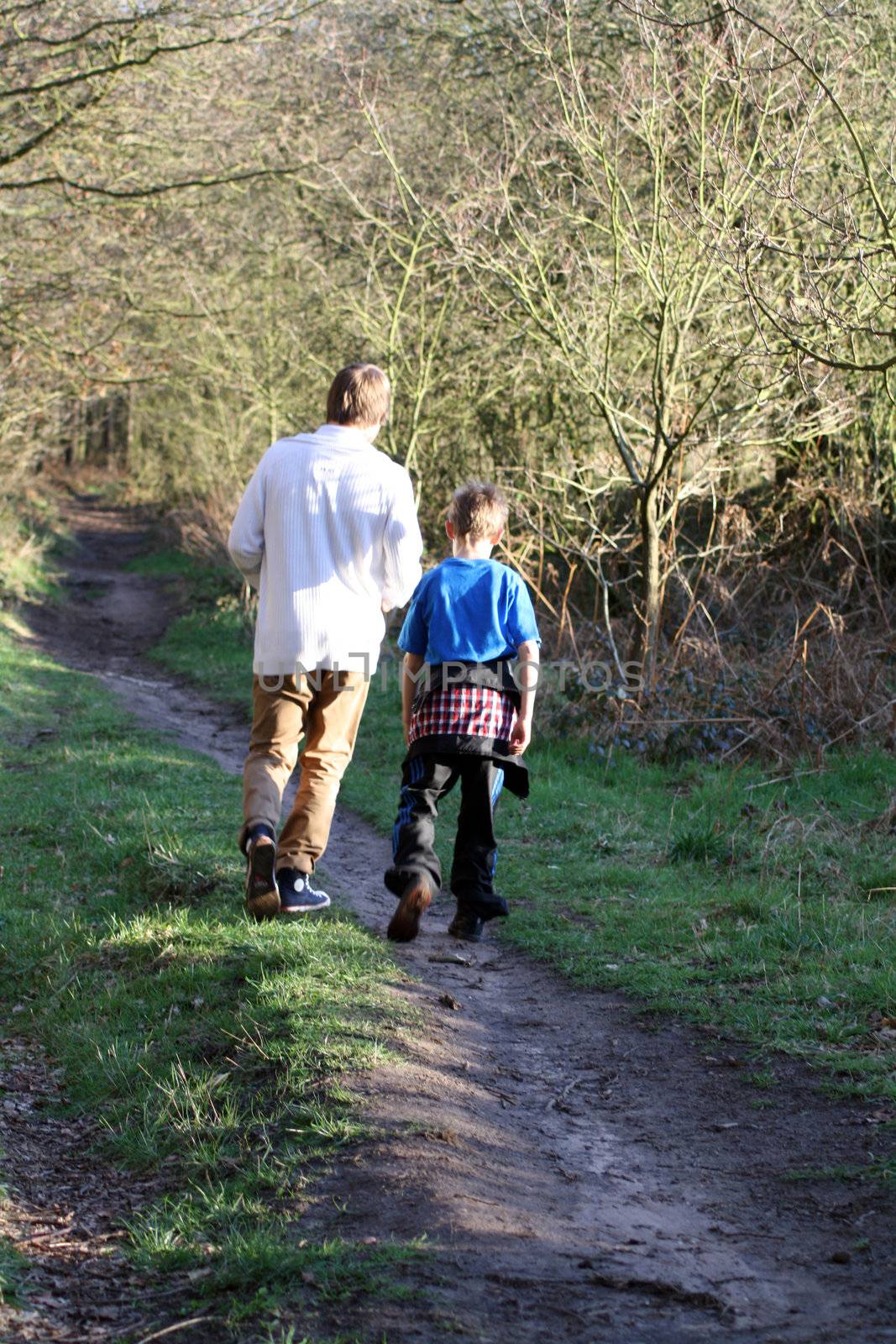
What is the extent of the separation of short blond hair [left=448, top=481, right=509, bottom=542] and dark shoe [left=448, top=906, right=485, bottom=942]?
159 centimetres

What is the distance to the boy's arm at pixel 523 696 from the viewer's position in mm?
5062

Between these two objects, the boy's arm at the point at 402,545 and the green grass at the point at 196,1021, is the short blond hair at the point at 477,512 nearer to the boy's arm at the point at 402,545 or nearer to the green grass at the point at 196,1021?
the boy's arm at the point at 402,545

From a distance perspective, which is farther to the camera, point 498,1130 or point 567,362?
point 567,362

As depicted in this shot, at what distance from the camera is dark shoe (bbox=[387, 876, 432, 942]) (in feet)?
16.2

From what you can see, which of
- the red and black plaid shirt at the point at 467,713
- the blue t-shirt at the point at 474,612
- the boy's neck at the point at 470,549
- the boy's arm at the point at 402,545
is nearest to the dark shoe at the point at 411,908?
the red and black plaid shirt at the point at 467,713

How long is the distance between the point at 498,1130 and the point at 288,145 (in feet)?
42.1

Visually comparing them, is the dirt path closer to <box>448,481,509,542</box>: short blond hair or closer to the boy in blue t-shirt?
the boy in blue t-shirt

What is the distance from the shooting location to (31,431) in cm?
1927

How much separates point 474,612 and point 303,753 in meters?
0.87

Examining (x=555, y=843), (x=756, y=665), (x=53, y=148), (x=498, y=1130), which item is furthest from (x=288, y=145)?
(x=498, y=1130)

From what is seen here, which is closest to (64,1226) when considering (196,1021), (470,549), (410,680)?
(196,1021)

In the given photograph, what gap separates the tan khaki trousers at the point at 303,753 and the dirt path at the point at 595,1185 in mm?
626

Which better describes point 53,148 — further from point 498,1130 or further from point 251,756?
point 498,1130

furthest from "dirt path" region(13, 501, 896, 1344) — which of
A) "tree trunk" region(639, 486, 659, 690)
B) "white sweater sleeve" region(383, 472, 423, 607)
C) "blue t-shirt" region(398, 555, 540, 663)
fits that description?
"tree trunk" region(639, 486, 659, 690)
